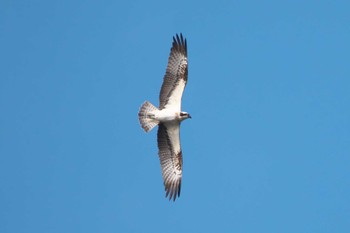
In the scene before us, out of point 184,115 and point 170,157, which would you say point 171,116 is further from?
point 170,157

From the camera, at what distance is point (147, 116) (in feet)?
84.3

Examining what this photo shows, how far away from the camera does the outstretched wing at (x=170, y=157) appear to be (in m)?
26.1

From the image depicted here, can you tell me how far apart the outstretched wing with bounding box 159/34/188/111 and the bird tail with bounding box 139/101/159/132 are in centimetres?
27

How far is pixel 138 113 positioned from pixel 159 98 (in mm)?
703

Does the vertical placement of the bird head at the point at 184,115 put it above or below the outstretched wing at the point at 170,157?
above

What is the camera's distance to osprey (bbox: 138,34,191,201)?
25438 mm

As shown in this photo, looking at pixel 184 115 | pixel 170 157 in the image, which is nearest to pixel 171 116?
pixel 184 115

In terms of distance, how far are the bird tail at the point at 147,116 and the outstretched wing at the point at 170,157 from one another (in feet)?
1.26

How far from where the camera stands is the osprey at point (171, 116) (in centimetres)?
2544

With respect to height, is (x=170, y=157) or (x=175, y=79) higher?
(x=175, y=79)

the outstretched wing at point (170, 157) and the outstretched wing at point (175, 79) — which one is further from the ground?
the outstretched wing at point (175, 79)

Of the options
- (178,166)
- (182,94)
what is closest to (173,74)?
(182,94)

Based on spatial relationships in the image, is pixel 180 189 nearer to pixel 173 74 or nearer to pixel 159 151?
pixel 159 151

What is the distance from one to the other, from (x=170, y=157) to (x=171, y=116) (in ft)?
4.25
